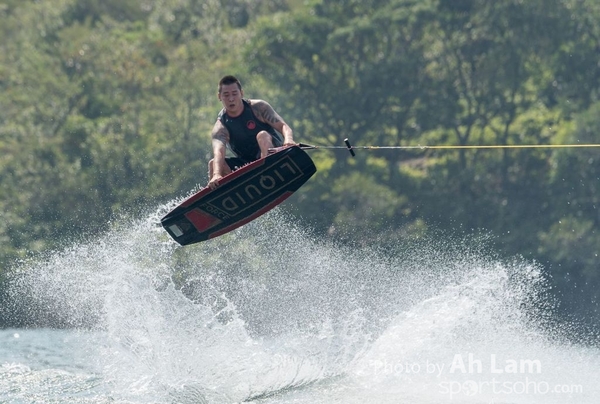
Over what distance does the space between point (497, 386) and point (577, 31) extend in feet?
59.8

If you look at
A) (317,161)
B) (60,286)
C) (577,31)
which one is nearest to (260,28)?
(317,161)

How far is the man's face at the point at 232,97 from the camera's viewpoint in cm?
1131

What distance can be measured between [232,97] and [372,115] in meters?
17.2

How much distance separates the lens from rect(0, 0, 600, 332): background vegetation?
2628 cm

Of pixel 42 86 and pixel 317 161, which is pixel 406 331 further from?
pixel 42 86

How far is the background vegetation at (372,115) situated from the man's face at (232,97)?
1447cm

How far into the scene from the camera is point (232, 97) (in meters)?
11.3

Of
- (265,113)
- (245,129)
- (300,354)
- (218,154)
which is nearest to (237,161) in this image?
(245,129)

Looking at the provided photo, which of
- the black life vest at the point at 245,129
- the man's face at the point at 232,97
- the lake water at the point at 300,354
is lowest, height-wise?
the lake water at the point at 300,354

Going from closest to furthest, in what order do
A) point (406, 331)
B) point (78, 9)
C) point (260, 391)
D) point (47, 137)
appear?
point (260, 391) → point (406, 331) → point (47, 137) → point (78, 9)

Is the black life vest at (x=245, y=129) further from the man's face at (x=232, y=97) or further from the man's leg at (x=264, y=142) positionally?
the man's leg at (x=264, y=142)

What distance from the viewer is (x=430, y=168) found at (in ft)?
92.2

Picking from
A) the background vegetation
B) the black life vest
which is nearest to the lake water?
the black life vest

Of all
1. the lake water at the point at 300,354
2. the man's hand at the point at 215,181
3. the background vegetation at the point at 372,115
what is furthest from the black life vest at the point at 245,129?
the background vegetation at the point at 372,115
